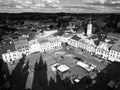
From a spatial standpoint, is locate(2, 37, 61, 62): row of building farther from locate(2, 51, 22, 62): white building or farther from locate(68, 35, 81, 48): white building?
locate(68, 35, 81, 48): white building

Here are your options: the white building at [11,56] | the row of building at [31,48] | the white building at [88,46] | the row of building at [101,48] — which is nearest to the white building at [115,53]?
the row of building at [101,48]

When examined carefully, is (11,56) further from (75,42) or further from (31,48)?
(75,42)

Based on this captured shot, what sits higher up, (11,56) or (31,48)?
(31,48)

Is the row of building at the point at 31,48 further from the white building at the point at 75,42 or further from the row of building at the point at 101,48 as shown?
the row of building at the point at 101,48

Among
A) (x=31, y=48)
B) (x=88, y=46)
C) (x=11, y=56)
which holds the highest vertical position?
(x=31, y=48)

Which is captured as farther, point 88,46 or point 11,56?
point 88,46

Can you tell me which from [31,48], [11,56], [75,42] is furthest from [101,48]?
[11,56]

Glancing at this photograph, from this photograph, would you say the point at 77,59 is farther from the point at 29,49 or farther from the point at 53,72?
the point at 29,49

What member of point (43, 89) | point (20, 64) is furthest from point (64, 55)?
point (43, 89)
